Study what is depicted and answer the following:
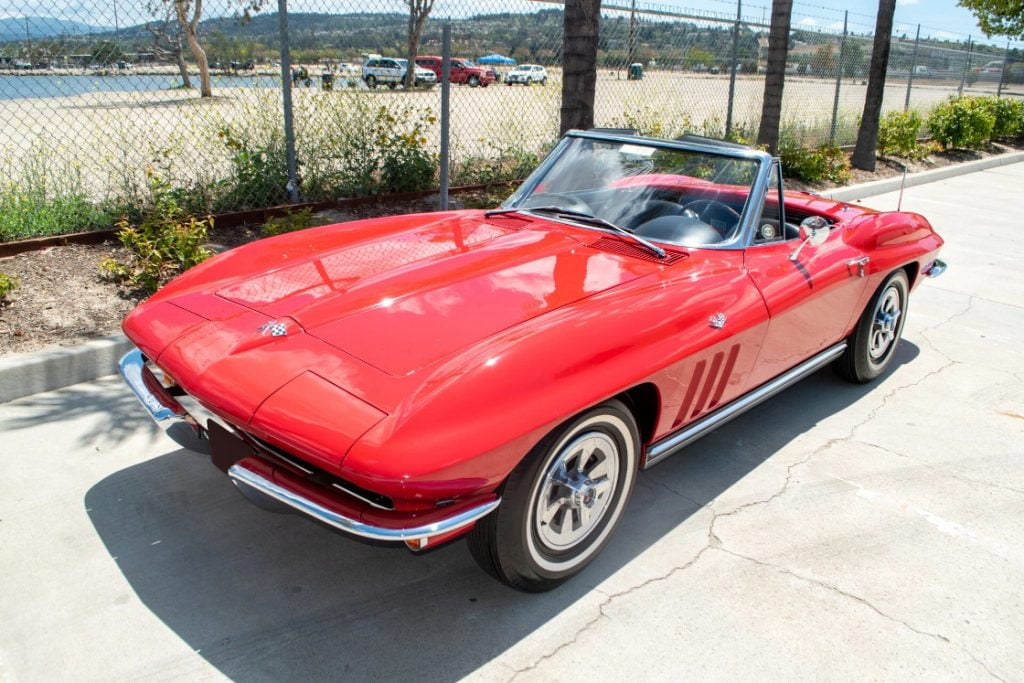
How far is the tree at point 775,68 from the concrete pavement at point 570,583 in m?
7.27

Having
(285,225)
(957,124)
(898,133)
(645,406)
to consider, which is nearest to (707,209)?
(645,406)

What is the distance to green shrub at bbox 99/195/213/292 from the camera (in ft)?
16.0

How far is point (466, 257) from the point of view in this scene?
3.15 metres

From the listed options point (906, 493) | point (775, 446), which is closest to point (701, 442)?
point (775, 446)

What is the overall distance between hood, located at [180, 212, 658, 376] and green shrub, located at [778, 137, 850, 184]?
814 centimetres

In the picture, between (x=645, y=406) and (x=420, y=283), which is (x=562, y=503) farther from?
(x=420, y=283)

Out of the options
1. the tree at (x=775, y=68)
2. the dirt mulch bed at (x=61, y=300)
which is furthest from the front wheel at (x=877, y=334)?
the tree at (x=775, y=68)

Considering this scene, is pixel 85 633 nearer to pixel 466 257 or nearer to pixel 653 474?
pixel 466 257

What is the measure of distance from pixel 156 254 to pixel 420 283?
2747 millimetres

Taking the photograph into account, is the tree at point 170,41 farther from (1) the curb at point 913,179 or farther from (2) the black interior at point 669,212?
(1) the curb at point 913,179

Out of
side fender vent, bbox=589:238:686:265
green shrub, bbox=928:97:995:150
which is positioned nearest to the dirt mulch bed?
side fender vent, bbox=589:238:686:265

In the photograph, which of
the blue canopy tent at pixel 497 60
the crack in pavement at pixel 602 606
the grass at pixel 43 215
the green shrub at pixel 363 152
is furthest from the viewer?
the blue canopy tent at pixel 497 60

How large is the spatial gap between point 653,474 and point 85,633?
7.53 feet

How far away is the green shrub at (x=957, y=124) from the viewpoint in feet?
49.3
